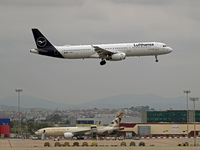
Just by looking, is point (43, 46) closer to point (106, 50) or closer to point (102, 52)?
point (102, 52)

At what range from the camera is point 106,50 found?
114 m

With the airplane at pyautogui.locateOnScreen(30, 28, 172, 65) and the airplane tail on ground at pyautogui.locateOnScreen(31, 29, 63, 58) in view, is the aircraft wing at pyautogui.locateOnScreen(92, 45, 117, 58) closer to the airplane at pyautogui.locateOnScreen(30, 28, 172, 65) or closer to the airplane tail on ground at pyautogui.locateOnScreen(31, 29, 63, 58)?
the airplane at pyautogui.locateOnScreen(30, 28, 172, 65)

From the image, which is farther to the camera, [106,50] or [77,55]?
[77,55]

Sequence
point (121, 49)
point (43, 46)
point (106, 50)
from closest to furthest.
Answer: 1. point (106, 50)
2. point (121, 49)
3. point (43, 46)

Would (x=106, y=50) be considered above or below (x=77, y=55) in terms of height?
above

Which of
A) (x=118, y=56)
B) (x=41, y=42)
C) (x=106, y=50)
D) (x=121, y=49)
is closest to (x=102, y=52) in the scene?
(x=106, y=50)

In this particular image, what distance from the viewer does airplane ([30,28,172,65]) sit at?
113 meters

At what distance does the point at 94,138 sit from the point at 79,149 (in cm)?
4001

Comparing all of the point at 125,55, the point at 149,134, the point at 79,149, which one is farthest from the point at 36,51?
the point at 149,134

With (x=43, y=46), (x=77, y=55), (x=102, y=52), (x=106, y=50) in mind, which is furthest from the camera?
(x=43, y=46)

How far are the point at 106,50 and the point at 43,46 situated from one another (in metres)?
17.8

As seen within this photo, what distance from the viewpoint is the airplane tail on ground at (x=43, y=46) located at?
117 m

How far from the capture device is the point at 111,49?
115500 millimetres

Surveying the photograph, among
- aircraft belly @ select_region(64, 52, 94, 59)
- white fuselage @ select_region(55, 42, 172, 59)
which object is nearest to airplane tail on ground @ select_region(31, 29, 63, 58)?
white fuselage @ select_region(55, 42, 172, 59)
